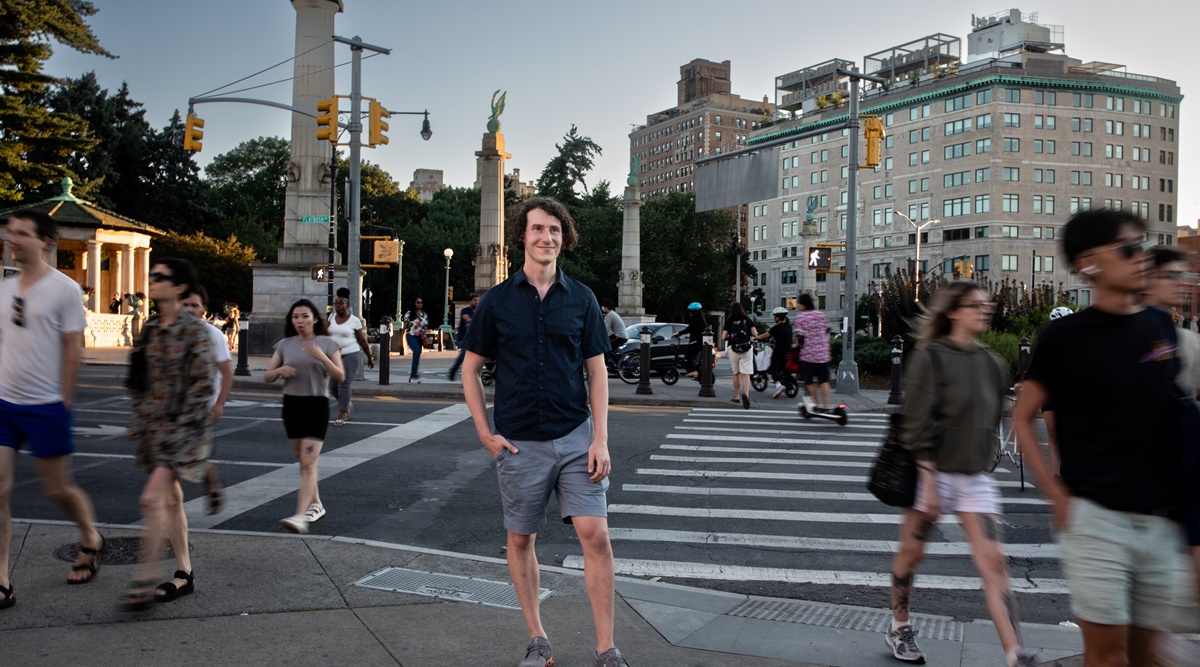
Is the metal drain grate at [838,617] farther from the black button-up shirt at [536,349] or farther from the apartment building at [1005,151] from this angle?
the apartment building at [1005,151]

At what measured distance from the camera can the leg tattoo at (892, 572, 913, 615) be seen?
467 cm

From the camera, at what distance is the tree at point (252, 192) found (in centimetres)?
6831

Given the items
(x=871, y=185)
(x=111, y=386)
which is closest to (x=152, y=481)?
(x=111, y=386)

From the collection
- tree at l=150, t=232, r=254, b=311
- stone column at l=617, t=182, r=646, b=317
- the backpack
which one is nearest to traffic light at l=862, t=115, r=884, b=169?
the backpack

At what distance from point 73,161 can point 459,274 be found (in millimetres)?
26032

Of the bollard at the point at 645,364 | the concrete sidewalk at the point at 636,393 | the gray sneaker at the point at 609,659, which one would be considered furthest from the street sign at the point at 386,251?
the gray sneaker at the point at 609,659

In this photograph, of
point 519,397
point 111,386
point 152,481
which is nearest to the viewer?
point 519,397

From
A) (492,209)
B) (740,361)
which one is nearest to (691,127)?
(492,209)

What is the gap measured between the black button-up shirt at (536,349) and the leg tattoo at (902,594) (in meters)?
1.76

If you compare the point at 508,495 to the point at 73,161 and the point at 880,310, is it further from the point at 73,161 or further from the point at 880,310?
the point at 73,161

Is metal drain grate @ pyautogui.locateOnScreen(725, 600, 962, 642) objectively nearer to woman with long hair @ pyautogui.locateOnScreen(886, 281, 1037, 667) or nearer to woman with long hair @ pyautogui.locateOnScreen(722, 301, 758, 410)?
woman with long hair @ pyautogui.locateOnScreen(886, 281, 1037, 667)

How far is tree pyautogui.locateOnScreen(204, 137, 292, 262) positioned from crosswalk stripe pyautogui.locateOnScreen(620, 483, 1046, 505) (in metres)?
61.2

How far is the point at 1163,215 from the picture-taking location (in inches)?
4281

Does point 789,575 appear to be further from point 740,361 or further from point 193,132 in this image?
point 193,132
